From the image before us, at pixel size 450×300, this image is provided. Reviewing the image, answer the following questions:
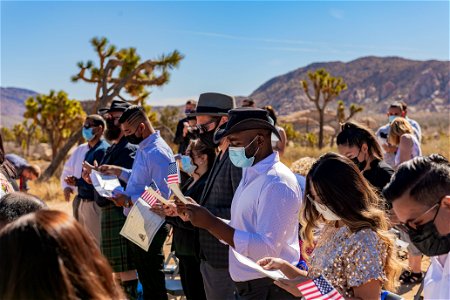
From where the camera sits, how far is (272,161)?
11.1 feet

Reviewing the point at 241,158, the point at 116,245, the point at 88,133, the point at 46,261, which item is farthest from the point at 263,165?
the point at 88,133

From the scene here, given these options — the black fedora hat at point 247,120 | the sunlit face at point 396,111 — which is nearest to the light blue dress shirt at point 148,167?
the black fedora hat at point 247,120

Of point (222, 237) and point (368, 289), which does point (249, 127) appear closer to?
point (222, 237)

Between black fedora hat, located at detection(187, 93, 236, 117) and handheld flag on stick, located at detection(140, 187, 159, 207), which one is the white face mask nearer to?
handheld flag on stick, located at detection(140, 187, 159, 207)

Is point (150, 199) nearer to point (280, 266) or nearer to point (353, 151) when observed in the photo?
point (280, 266)

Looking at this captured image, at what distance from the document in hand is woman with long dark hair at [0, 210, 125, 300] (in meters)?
3.48

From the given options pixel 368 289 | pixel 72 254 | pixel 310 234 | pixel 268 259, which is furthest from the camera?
pixel 310 234

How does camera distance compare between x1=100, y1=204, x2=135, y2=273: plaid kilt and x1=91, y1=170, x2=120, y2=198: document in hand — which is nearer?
x1=91, y1=170, x2=120, y2=198: document in hand

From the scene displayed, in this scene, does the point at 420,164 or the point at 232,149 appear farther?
the point at 232,149

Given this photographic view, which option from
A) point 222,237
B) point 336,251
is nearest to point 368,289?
point 336,251

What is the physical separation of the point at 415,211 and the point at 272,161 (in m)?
1.32

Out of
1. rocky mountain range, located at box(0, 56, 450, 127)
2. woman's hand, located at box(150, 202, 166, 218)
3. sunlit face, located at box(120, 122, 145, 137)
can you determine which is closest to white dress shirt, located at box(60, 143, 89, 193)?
sunlit face, located at box(120, 122, 145, 137)

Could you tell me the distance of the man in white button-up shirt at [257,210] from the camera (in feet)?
10.4

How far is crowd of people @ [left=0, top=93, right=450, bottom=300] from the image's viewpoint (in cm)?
163
